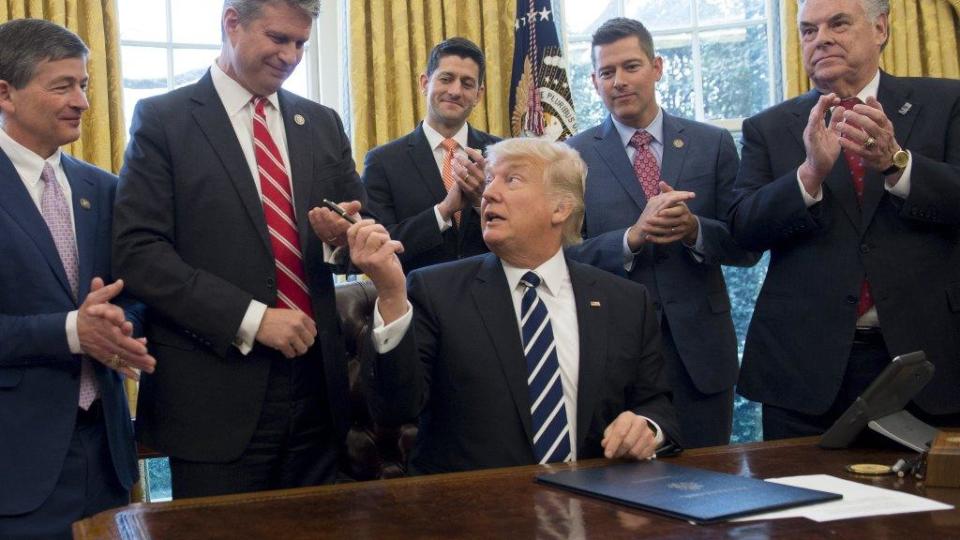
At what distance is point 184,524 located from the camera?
168 centimetres

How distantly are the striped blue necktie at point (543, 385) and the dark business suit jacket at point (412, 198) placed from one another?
82 cm

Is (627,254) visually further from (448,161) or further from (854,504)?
(854,504)

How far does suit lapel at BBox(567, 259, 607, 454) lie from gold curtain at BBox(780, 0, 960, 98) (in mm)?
3169

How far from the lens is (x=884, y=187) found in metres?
2.93

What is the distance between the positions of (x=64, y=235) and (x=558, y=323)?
122 centimetres

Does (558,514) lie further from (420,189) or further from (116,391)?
(420,189)

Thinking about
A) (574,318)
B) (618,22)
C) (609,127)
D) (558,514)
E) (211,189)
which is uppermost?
(618,22)

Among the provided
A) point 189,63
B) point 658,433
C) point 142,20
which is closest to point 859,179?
point 658,433

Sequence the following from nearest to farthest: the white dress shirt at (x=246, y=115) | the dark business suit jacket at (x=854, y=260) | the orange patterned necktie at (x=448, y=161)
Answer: the white dress shirt at (x=246, y=115) → the dark business suit jacket at (x=854, y=260) → the orange patterned necktie at (x=448, y=161)

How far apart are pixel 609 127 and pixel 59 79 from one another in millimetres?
1757

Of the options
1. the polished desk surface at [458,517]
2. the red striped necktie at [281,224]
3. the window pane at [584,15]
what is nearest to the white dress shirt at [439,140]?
the red striped necktie at [281,224]

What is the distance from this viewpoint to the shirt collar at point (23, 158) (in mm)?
2654

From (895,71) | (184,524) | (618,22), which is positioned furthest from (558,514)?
(895,71)

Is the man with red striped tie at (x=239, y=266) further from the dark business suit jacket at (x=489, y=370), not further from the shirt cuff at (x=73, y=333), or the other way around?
the dark business suit jacket at (x=489, y=370)
